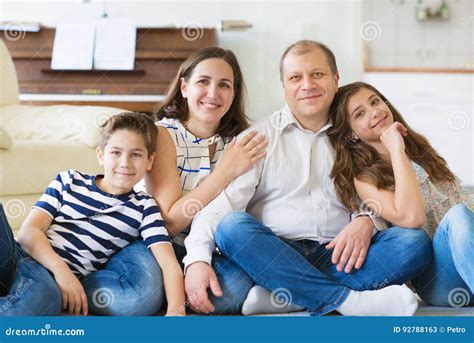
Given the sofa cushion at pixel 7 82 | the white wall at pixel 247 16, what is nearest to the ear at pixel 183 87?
the sofa cushion at pixel 7 82

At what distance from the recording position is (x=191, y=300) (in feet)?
3.42

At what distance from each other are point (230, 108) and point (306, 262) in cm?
40

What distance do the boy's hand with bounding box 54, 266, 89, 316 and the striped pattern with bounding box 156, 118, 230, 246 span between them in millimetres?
236

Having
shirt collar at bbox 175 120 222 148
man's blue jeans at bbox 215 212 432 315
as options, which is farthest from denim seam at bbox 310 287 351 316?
shirt collar at bbox 175 120 222 148

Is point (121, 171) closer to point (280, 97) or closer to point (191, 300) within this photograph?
point (191, 300)

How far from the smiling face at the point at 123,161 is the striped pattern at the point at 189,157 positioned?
0.11 metres

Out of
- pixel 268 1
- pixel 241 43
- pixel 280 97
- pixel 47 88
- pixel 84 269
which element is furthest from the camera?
pixel 268 1

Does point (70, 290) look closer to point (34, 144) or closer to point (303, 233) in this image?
point (303, 233)

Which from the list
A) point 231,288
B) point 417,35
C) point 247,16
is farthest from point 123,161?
point 417,35

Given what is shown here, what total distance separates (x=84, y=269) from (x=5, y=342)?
7.0 inches

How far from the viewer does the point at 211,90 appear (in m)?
1.21

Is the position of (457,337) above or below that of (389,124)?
below

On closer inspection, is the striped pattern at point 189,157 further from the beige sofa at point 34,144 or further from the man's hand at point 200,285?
the beige sofa at point 34,144

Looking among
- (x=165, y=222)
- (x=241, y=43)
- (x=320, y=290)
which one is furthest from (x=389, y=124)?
(x=241, y=43)
